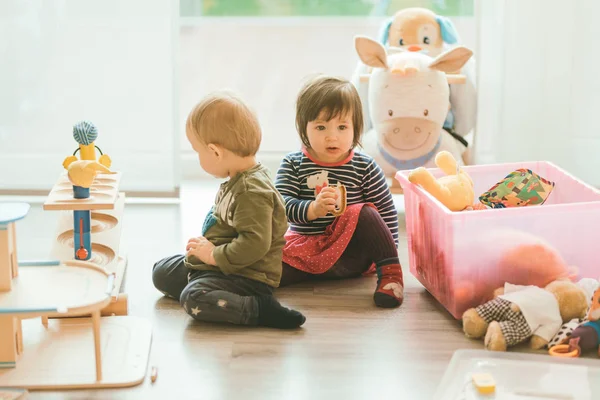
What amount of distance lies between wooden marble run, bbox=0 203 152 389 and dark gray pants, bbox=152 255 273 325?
121mm

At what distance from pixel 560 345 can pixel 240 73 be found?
5.88 feet

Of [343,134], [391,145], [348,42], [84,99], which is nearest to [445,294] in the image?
[343,134]

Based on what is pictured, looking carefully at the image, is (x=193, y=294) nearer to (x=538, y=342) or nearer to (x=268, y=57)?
(x=538, y=342)

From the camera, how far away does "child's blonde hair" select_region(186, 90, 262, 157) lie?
67.4 inches

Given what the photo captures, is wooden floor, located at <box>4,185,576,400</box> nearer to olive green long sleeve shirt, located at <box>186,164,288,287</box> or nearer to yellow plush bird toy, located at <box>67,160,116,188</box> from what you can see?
olive green long sleeve shirt, located at <box>186,164,288,287</box>

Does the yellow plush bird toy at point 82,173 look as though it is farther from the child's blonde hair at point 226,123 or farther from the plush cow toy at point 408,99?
the plush cow toy at point 408,99

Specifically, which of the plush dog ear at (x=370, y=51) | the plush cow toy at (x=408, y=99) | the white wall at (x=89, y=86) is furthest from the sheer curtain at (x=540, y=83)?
the white wall at (x=89, y=86)

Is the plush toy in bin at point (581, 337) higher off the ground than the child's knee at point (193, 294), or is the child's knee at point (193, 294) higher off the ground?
the child's knee at point (193, 294)

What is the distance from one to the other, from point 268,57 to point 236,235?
1.45 metres

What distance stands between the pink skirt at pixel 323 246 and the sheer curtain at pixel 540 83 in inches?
34.6

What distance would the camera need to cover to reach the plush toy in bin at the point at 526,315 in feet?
5.31

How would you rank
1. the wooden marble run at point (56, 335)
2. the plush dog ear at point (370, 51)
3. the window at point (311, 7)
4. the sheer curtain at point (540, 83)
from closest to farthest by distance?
1. the wooden marble run at point (56, 335)
2. the plush dog ear at point (370, 51)
3. the sheer curtain at point (540, 83)
4. the window at point (311, 7)

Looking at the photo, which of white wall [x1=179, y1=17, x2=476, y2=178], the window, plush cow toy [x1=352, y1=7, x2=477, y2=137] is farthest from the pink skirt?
the window

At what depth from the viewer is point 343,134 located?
1882 mm
